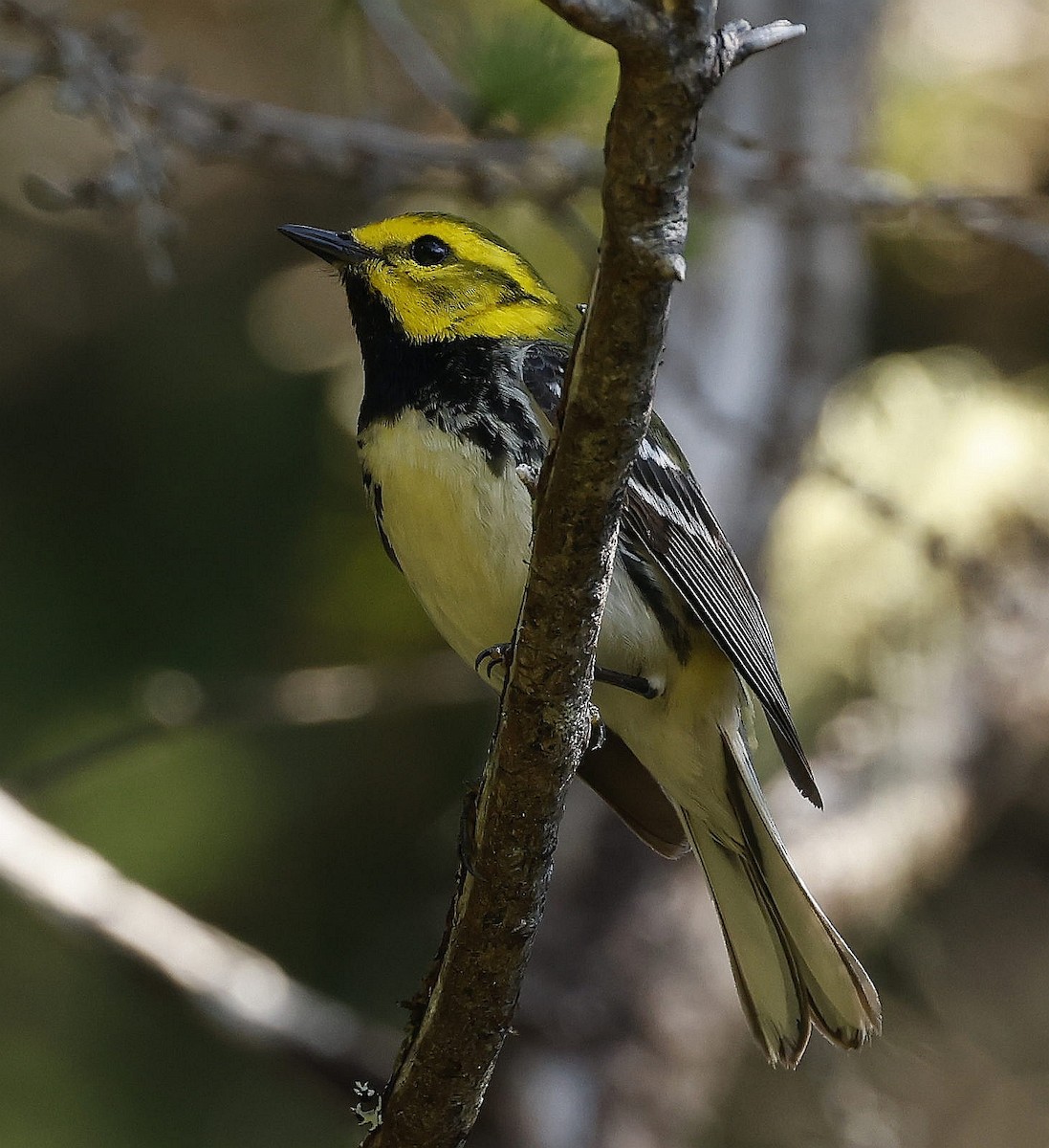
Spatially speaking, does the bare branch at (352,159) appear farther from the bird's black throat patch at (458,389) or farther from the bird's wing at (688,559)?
the bird's wing at (688,559)

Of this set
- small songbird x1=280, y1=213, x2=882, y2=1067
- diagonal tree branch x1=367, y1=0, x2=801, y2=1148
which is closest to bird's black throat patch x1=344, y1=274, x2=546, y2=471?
small songbird x1=280, y1=213, x2=882, y2=1067

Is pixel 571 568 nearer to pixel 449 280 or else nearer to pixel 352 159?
pixel 449 280

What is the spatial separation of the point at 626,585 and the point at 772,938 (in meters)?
0.63

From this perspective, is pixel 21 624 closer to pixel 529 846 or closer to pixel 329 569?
pixel 329 569

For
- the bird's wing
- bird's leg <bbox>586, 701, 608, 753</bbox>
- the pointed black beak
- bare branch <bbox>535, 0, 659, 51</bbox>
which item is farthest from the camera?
the pointed black beak

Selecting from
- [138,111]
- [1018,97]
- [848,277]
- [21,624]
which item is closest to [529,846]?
[138,111]

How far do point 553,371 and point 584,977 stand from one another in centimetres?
220

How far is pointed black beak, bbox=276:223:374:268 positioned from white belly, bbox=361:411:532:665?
486 mm

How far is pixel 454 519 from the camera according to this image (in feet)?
7.35

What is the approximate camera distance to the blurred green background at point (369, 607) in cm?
373

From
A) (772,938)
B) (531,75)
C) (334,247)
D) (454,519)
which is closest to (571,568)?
(454,519)

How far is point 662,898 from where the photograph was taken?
411 cm

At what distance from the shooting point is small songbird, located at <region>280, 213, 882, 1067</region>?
7.40ft

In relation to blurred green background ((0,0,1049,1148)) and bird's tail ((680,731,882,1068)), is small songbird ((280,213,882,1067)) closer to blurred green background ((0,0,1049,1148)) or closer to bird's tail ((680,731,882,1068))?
bird's tail ((680,731,882,1068))
